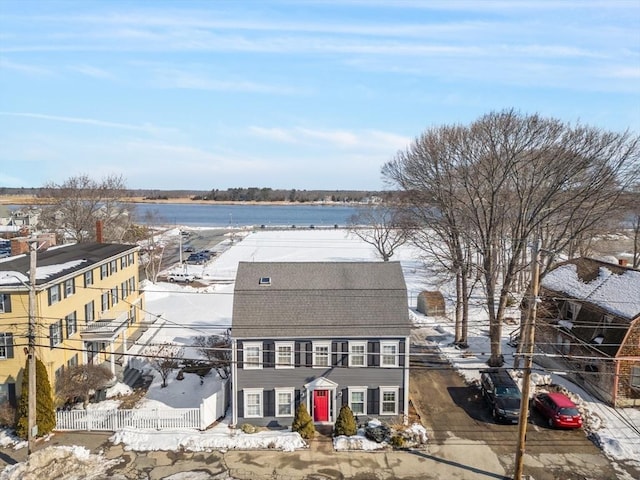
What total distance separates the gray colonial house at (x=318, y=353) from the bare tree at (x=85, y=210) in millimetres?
36311

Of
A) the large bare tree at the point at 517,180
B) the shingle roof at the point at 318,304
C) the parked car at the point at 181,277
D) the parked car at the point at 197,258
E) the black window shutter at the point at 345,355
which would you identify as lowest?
the parked car at the point at 181,277

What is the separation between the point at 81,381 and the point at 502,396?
18.5m

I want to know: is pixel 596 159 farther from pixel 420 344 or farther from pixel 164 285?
pixel 164 285

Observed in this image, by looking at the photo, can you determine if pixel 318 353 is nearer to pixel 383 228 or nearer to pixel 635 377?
pixel 635 377

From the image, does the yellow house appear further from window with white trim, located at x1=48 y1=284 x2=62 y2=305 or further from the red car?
the red car

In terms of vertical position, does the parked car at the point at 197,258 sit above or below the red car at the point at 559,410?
above

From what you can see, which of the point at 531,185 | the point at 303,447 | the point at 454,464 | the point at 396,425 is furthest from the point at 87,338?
the point at 531,185

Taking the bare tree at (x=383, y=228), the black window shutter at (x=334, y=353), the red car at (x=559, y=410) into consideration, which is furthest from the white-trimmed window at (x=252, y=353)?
the bare tree at (x=383, y=228)

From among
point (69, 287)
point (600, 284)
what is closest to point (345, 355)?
point (69, 287)

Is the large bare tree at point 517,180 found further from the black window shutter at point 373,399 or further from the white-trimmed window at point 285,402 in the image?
the white-trimmed window at point 285,402

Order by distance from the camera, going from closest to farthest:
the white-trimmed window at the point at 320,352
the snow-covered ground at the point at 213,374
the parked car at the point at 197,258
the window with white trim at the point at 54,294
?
the snow-covered ground at the point at 213,374 < the white-trimmed window at the point at 320,352 < the window with white trim at the point at 54,294 < the parked car at the point at 197,258

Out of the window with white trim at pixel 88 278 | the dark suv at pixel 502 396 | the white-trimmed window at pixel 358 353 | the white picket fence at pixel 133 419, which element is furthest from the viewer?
the window with white trim at pixel 88 278

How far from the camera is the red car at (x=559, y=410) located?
20.5 meters

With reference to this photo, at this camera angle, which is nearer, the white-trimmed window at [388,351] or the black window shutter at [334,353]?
the black window shutter at [334,353]
